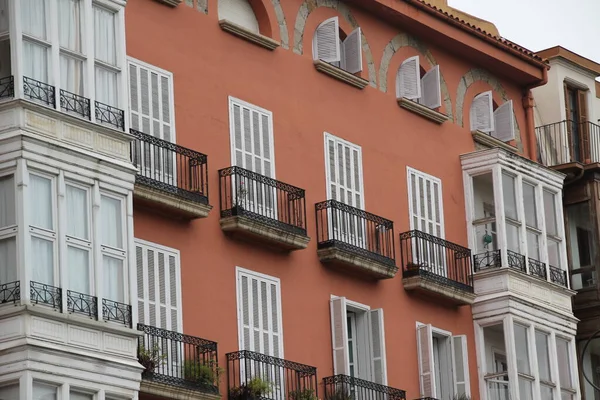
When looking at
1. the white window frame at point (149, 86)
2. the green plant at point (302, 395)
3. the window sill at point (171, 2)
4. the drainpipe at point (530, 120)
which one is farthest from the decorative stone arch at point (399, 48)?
the green plant at point (302, 395)

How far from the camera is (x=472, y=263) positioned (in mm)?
40375

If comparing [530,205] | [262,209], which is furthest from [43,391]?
[530,205]

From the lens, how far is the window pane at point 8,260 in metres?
29.0

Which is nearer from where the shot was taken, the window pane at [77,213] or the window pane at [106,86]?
the window pane at [77,213]

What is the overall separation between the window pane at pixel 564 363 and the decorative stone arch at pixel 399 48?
5135mm

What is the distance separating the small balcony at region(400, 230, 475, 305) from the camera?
38.5 metres

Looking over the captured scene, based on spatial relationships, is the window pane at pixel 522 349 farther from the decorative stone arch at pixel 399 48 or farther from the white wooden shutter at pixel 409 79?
the white wooden shutter at pixel 409 79

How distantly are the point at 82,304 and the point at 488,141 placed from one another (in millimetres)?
14909

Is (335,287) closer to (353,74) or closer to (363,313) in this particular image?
(363,313)

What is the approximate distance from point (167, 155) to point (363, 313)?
602cm

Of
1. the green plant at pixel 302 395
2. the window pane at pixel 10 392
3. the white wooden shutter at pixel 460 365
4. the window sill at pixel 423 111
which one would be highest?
the window sill at pixel 423 111

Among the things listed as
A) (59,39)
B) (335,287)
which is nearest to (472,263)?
(335,287)

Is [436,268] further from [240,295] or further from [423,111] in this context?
[240,295]

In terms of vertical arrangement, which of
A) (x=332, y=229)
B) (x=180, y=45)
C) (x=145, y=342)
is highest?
(x=180, y=45)
